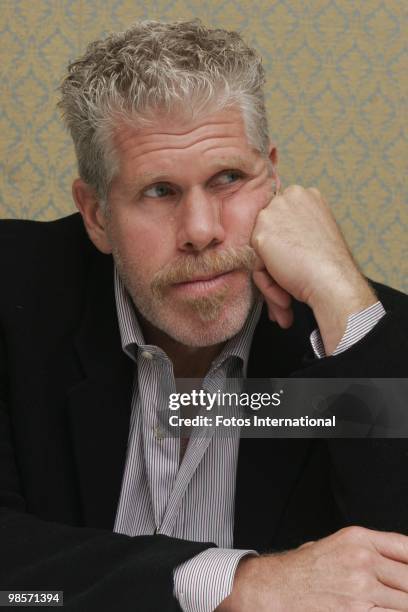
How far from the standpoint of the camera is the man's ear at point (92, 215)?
183 cm

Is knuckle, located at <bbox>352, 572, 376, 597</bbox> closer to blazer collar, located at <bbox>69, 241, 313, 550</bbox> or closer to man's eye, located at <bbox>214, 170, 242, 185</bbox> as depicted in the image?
blazer collar, located at <bbox>69, 241, 313, 550</bbox>

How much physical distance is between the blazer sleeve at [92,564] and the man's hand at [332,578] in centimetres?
10

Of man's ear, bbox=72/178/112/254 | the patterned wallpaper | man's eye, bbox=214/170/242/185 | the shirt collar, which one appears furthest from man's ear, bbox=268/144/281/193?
the patterned wallpaper

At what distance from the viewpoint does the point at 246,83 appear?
5.56ft

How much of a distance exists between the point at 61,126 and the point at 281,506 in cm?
171

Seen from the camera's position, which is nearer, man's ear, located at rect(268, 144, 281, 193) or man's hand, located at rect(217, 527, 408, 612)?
man's hand, located at rect(217, 527, 408, 612)

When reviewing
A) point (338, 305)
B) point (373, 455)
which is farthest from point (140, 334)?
point (373, 455)

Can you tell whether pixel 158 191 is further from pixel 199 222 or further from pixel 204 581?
pixel 204 581

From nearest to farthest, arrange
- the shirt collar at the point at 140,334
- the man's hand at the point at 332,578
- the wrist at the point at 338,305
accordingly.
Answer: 1. the man's hand at the point at 332,578
2. the wrist at the point at 338,305
3. the shirt collar at the point at 140,334

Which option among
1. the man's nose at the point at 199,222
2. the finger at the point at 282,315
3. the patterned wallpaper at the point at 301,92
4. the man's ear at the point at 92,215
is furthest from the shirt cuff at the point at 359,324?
the patterned wallpaper at the point at 301,92

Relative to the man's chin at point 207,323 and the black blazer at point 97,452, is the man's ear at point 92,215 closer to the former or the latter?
the black blazer at point 97,452

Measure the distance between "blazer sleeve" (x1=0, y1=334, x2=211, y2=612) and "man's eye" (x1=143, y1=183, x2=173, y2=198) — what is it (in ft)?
2.19

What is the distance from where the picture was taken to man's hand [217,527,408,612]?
3.94ft

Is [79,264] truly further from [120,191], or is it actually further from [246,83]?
[246,83]
